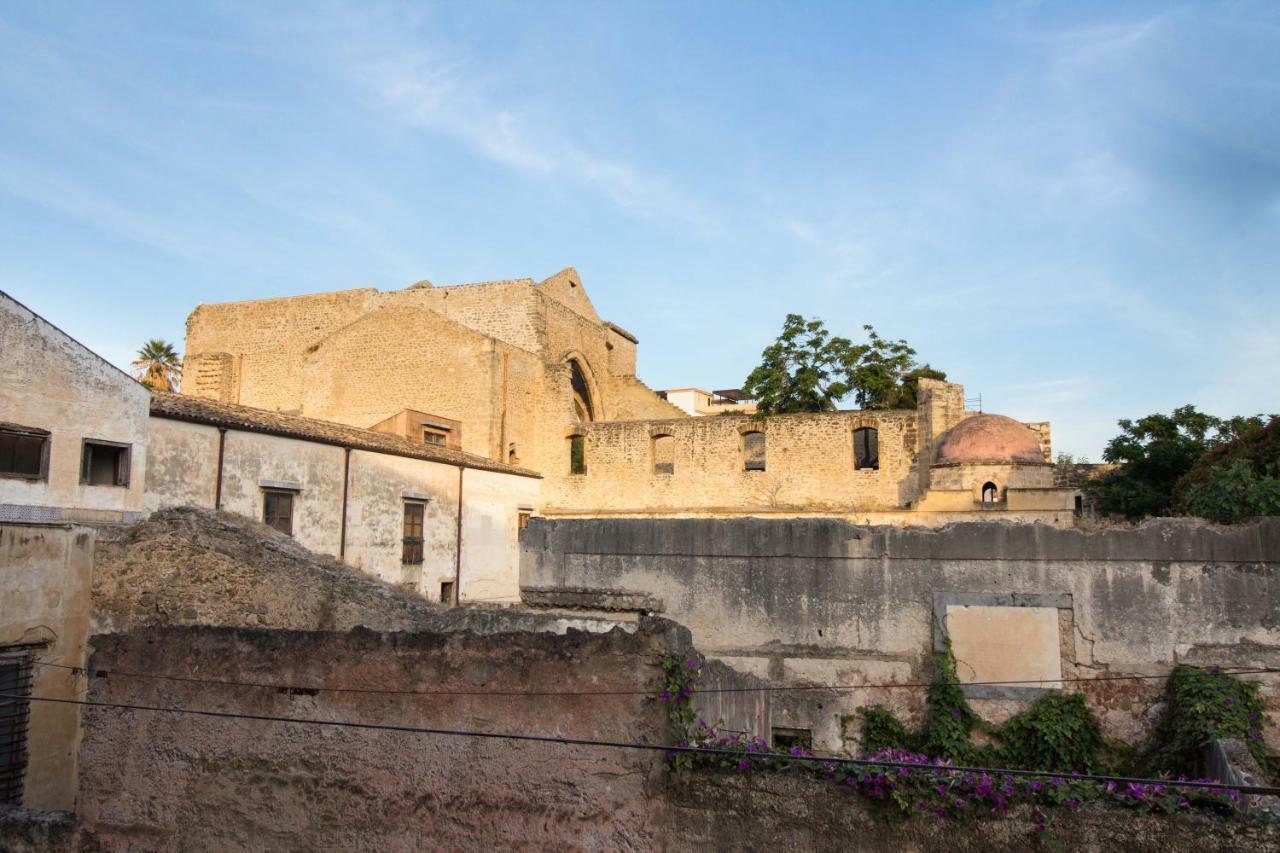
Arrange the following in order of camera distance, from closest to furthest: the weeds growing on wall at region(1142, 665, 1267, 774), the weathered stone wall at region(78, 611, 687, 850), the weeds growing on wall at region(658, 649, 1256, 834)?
the weeds growing on wall at region(658, 649, 1256, 834), the weathered stone wall at region(78, 611, 687, 850), the weeds growing on wall at region(1142, 665, 1267, 774)

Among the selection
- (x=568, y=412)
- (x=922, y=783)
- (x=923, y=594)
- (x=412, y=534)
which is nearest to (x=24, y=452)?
(x=412, y=534)

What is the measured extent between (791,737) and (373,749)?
4674 millimetres

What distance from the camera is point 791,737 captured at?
9.20 meters

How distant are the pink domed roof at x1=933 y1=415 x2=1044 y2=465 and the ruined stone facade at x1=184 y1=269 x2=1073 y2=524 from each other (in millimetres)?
187

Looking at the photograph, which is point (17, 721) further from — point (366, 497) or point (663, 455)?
point (663, 455)

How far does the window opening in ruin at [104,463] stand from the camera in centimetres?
1180

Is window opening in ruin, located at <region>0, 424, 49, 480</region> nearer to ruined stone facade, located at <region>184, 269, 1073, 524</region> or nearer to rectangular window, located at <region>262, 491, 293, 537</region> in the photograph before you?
rectangular window, located at <region>262, 491, 293, 537</region>

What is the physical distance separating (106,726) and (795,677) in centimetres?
625

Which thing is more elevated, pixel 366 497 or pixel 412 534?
pixel 366 497

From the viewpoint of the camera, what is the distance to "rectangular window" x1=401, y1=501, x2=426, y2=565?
19.3m

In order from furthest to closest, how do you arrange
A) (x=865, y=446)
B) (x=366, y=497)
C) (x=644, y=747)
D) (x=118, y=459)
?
(x=865, y=446) < (x=366, y=497) < (x=118, y=459) < (x=644, y=747)

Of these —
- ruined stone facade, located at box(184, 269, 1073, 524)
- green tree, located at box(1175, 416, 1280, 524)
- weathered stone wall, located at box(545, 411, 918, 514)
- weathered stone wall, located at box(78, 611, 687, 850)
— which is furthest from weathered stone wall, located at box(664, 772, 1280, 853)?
weathered stone wall, located at box(545, 411, 918, 514)

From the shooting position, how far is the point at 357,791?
6.24 meters

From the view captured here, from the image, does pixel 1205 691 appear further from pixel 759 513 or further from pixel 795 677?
pixel 759 513
